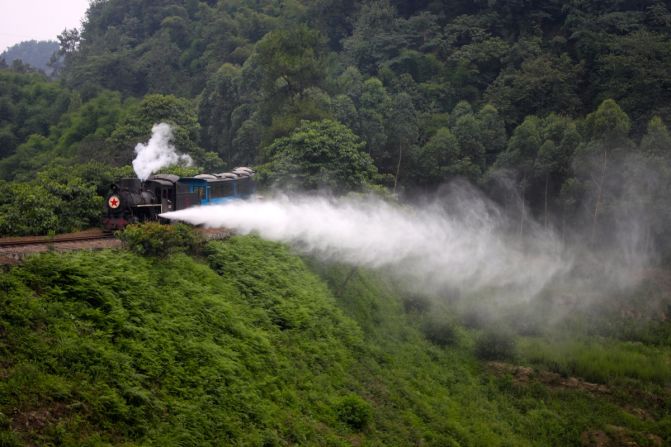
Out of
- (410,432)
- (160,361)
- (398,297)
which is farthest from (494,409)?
(160,361)

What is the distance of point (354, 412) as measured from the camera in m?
19.3

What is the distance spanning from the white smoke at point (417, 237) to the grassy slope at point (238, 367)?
2.30m

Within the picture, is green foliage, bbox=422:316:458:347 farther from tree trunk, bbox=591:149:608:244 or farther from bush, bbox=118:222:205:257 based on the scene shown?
tree trunk, bbox=591:149:608:244

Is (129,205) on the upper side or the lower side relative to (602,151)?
lower

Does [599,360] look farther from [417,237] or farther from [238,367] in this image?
[238,367]

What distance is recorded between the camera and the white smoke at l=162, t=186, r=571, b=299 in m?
30.7

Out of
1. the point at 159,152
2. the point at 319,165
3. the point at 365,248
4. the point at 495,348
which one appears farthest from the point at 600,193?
the point at 159,152

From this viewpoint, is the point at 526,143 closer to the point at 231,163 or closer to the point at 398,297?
the point at 398,297

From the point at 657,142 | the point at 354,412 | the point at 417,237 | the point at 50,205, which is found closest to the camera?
the point at 354,412

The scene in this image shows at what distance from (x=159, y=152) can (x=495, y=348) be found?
27629 millimetres

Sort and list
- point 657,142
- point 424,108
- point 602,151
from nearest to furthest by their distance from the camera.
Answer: point 657,142 < point 602,151 < point 424,108

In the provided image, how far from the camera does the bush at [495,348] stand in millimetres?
30562

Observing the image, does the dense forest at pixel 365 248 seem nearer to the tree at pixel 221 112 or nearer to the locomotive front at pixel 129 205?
the tree at pixel 221 112

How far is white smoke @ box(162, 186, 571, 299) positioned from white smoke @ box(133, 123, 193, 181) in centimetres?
1036
